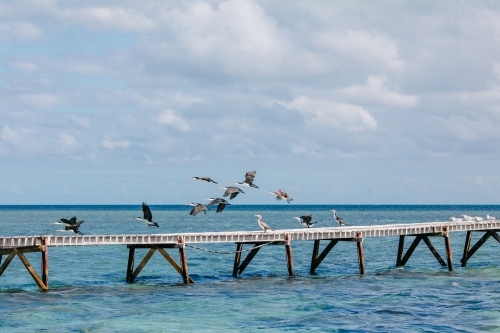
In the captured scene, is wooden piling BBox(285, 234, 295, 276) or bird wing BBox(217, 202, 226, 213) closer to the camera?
bird wing BBox(217, 202, 226, 213)

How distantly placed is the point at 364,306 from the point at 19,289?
17546 mm

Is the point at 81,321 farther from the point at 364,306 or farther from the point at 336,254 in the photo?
the point at 336,254

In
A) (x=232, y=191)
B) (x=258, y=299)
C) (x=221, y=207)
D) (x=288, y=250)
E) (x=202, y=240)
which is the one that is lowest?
(x=258, y=299)

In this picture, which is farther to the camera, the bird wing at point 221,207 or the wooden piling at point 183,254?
the wooden piling at point 183,254

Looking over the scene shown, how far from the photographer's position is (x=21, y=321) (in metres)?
31.3

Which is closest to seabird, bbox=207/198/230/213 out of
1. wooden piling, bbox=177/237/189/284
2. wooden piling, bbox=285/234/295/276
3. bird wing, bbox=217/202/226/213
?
bird wing, bbox=217/202/226/213

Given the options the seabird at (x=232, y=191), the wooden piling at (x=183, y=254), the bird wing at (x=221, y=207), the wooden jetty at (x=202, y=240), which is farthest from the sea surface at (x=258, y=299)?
the seabird at (x=232, y=191)

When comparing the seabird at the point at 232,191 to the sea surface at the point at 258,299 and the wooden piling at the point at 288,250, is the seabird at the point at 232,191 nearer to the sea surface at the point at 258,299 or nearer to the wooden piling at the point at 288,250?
the sea surface at the point at 258,299

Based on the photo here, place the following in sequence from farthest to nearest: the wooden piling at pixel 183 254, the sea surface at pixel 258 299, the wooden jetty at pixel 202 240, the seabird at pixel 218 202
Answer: the wooden piling at pixel 183 254, the wooden jetty at pixel 202 240, the seabird at pixel 218 202, the sea surface at pixel 258 299

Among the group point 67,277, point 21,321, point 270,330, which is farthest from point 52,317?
point 67,277

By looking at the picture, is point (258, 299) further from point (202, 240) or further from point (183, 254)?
point (202, 240)

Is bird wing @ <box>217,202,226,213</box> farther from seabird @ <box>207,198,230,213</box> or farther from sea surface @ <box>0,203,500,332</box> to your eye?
sea surface @ <box>0,203,500,332</box>

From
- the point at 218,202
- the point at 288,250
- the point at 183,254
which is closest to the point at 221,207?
the point at 218,202

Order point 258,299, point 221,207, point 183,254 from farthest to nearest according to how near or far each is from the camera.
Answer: point 183,254 < point 221,207 < point 258,299
